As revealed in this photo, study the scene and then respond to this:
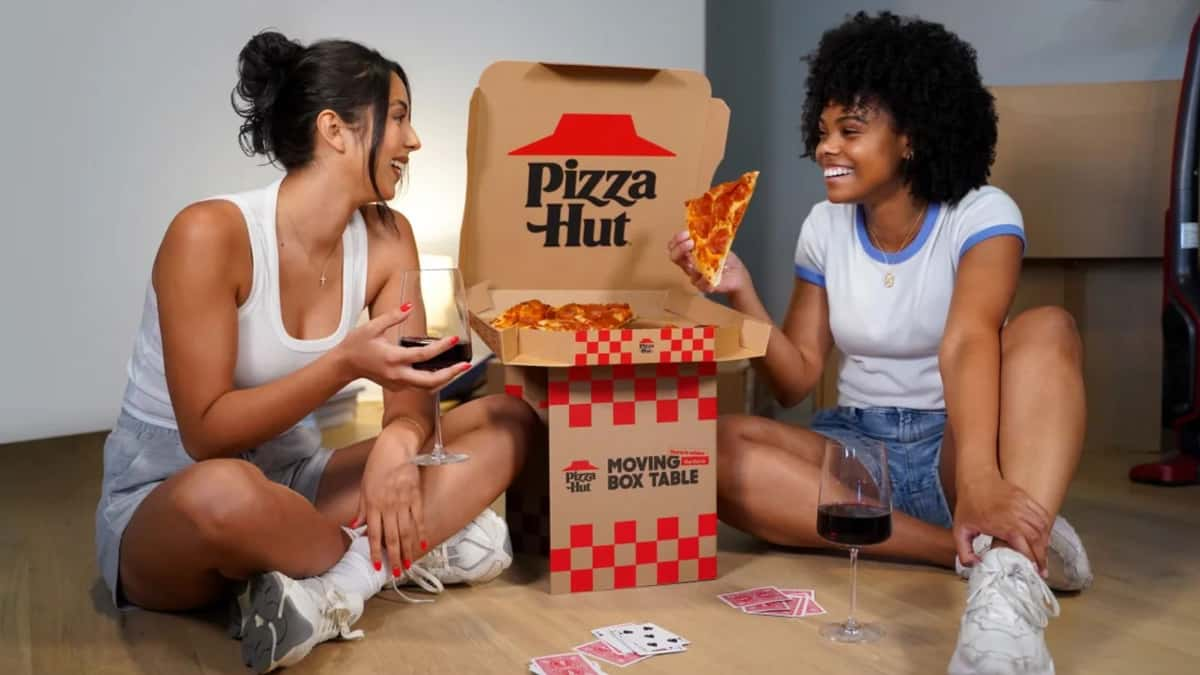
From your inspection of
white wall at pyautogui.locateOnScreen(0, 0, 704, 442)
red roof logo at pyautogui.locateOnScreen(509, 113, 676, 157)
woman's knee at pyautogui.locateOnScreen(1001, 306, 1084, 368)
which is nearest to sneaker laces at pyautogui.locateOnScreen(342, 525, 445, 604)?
red roof logo at pyautogui.locateOnScreen(509, 113, 676, 157)

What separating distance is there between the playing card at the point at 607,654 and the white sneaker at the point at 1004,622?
0.45 metres

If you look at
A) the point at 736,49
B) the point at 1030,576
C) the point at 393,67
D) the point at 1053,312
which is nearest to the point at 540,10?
the point at 736,49

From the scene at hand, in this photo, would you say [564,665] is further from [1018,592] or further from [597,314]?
[597,314]

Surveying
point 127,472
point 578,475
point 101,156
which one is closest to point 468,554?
point 578,475

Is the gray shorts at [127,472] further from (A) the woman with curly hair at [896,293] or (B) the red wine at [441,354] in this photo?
(A) the woman with curly hair at [896,293]

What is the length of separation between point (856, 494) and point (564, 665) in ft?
1.58

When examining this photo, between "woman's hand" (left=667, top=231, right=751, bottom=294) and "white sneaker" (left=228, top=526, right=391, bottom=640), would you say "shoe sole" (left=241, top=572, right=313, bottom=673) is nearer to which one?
"white sneaker" (left=228, top=526, right=391, bottom=640)

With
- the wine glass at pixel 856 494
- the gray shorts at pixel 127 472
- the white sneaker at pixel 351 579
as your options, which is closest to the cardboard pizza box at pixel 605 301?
the white sneaker at pixel 351 579

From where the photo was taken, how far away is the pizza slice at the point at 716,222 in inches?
85.0

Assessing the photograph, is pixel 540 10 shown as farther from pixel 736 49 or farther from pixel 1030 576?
pixel 1030 576

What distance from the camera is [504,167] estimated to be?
231cm

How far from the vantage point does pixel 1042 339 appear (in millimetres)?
1964

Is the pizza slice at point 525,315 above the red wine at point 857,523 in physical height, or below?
above

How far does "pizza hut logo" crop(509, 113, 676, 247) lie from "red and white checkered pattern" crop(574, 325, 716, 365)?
1.37 feet
